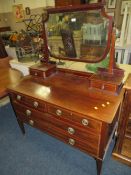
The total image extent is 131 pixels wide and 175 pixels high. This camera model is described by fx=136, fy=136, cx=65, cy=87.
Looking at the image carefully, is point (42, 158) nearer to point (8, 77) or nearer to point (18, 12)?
point (8, 77)

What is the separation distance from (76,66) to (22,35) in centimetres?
88

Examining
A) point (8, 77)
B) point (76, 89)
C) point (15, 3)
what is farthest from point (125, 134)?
point (15, 3)

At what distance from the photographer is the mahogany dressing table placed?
948mm

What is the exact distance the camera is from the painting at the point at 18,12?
4.15 m

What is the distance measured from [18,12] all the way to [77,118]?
4498mm

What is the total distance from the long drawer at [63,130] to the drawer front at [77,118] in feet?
0.17

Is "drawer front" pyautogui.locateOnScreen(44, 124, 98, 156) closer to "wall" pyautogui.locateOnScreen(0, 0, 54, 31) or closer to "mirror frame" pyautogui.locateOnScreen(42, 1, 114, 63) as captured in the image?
"mirror frame" pyautogui.locateOnScreen(42, 1, 114, 63)

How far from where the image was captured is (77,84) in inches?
47.8

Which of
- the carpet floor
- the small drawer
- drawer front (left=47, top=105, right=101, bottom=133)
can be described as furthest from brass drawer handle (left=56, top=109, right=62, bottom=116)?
the carpet floor

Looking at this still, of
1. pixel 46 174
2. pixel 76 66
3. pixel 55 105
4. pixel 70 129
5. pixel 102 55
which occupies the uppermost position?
pixel 102 55

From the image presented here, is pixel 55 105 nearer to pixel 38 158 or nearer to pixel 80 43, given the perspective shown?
pixel 80 43

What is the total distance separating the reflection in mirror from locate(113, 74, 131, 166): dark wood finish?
0.39m

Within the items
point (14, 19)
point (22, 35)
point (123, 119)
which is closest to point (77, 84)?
point (123, 119)

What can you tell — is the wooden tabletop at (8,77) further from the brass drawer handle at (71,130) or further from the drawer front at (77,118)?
the brass drawer handle at (71,130)
